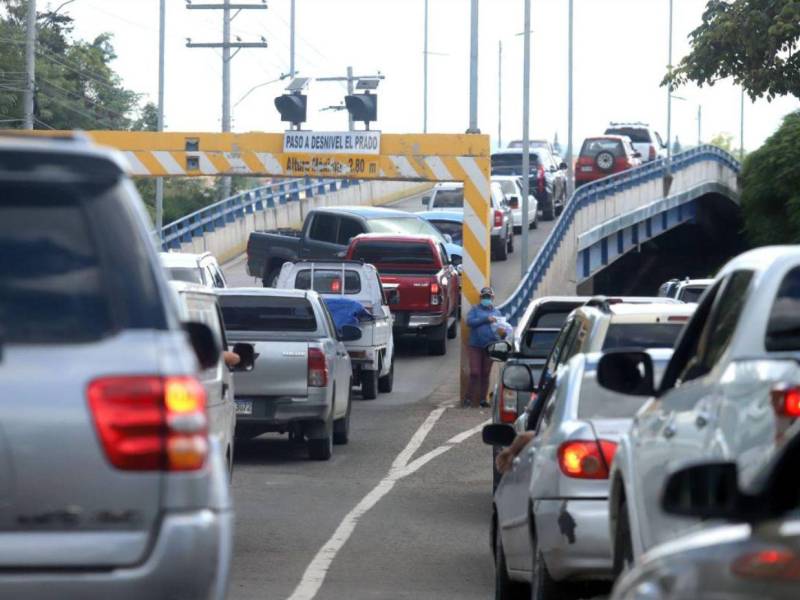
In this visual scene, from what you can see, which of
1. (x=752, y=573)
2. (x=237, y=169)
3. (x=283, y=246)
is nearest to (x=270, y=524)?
(x=752, y=573)

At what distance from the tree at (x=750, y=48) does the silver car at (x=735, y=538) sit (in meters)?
23.6

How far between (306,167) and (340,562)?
17.7 meters

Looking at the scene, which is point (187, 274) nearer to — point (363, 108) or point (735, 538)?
point (363, 108)

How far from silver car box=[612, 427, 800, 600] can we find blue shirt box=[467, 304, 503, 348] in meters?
22.0

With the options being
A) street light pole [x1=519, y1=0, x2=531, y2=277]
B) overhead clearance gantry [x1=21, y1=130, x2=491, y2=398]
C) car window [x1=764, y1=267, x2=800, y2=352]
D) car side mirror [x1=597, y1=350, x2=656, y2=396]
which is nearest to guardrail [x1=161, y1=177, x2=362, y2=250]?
street light pole [x1=519, y1=0, x2=531, y2=277]

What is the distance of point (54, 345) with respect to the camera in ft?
16.5

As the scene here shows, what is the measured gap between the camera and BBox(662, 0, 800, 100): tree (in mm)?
27703

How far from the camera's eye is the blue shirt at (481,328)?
2661 centimetres

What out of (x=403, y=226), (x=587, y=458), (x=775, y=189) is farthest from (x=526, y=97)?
(x=587, y=458)

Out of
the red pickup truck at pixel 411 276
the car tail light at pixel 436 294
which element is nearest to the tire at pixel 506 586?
the red pickup truck at pixel 411 276

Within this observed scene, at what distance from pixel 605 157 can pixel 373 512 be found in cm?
4501

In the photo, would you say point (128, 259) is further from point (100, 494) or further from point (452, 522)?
point (452, 522)

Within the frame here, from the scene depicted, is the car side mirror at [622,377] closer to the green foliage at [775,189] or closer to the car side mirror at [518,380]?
the car side mirror at [518,380]

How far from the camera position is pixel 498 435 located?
9852 mm
